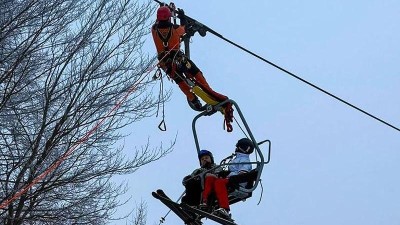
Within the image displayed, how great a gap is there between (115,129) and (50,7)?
5.78 ft

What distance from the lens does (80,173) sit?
10.2m

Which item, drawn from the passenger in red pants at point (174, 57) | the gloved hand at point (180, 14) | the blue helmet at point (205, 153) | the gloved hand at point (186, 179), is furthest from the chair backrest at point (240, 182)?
the gloved hand at point (180, 14)

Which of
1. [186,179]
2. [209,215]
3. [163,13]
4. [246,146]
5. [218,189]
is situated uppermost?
[163,13]

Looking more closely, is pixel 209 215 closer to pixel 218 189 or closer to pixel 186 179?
pixel 218 189

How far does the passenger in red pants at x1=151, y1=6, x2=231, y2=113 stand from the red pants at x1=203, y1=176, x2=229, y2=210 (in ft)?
2.56

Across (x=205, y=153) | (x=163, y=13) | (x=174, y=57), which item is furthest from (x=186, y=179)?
(x=163, y=13)

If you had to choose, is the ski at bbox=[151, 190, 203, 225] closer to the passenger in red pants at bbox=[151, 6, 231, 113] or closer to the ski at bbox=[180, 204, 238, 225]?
the ski at bbox=[180, 204, 238, 225]

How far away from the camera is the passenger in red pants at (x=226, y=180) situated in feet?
27.6

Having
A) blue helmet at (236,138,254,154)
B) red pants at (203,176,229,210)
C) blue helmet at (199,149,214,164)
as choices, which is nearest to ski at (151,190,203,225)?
red pants at (203,176,229,210)

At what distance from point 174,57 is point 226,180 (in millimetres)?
1352

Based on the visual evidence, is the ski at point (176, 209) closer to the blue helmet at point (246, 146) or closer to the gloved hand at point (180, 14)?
the blue helmet at point (246, 146)

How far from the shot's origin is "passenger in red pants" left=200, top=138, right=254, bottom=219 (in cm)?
840

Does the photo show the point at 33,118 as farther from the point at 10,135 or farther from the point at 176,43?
the point at 176,43

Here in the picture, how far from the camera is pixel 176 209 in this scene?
27.4 ft
